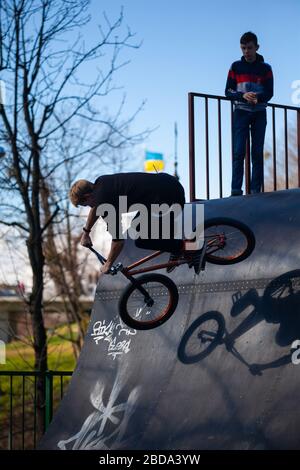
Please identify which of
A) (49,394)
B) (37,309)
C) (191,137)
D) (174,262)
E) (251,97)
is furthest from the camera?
(37,309)

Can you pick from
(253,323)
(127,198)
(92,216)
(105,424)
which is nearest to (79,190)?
(92,216)

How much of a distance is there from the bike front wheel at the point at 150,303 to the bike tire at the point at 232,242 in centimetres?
60

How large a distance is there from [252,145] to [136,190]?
2.76 m

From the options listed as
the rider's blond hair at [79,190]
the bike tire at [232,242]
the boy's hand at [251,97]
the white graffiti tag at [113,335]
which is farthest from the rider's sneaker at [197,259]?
the boy's hand at [251,97]

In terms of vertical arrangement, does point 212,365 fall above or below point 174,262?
below

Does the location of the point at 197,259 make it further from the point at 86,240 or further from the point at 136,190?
the point at 86,240

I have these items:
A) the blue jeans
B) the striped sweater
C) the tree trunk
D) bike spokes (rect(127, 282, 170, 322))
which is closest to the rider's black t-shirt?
bike spokes (rect(127, 282, 170, 322))

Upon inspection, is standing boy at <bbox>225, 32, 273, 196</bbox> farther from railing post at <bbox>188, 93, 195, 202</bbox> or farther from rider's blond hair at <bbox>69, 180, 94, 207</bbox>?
rider's blond hair at <bbox>69, 180, 94, 207</bbox>

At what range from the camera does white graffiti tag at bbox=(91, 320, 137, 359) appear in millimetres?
9484

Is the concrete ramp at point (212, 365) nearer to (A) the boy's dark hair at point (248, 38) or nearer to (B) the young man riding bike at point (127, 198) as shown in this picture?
(B) the young man riding bike at point (127, 198)

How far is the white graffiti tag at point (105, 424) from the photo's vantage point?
8328 mm

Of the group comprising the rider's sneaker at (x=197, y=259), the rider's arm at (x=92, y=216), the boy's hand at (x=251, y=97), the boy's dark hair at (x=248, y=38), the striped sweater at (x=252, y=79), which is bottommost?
the rider's sneaker at (x=197, y=259)

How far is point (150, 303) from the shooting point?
876cm

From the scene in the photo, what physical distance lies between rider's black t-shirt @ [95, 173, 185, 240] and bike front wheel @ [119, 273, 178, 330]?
2.69ft
